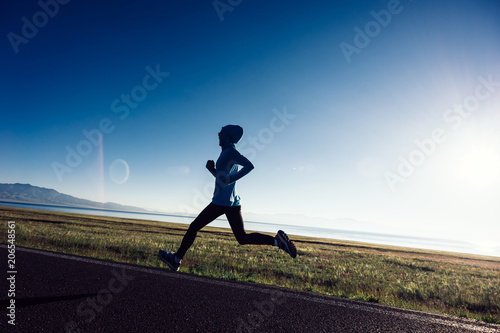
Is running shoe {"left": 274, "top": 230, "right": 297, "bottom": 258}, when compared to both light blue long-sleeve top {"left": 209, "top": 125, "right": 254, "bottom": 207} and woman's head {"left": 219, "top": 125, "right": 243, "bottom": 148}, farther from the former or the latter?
woman's head {"left": 219, "top": 125, "right": 243, "bottom": 148}

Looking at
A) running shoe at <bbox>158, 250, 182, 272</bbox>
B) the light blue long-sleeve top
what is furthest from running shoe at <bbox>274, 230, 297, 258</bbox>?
running shoe at <bbox>158, 250, 182, 272</bbox>

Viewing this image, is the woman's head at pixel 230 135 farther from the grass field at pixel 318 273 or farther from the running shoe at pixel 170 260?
the grass field at pixel 318 273

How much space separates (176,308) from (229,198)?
173 centimetres

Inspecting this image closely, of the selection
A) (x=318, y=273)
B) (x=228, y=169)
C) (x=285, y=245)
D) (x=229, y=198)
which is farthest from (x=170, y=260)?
(x=318, y=273)

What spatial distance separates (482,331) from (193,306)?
10.4 ft

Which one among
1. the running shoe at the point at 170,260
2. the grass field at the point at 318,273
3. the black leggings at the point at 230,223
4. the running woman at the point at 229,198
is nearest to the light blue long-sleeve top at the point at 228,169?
the running woman at the point at 229,198

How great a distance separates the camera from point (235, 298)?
10.9 ft

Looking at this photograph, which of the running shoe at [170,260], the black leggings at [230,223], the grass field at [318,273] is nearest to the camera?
the black leggings at [230,223]

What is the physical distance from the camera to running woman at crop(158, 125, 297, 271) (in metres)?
4.06

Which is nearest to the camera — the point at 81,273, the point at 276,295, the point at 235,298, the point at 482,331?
the point at 482,331

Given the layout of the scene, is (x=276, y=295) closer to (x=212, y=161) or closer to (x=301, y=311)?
(x=301, y=311)

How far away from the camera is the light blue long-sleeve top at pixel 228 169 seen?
4004 millimetres

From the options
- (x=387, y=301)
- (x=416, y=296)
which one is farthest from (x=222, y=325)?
(x=416, y=296)

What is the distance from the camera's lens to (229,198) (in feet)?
13.5
